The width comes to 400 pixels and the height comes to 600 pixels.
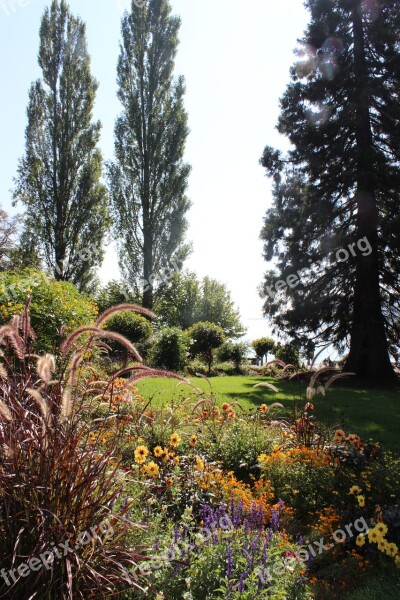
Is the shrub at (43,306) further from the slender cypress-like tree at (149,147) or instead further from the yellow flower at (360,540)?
the slender cypress-like tree at (149,147)

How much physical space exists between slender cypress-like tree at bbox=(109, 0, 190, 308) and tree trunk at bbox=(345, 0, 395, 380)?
396 inches

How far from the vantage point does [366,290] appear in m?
14.1

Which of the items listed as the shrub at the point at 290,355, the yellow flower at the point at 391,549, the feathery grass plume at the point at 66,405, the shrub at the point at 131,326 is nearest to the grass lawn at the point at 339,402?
the yellow flower at the point at 391,549

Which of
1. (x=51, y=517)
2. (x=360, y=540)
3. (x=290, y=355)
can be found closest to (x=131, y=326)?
(x=290, y=355)

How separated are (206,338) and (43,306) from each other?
1173 centimetres

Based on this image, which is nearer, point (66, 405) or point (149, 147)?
point (66, 405)

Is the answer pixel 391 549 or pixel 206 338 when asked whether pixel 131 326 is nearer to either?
pixel 206 338

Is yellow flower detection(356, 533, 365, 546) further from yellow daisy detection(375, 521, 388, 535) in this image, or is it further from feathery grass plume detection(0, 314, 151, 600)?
feathery grass plume detection(0, 314, 151, 600)

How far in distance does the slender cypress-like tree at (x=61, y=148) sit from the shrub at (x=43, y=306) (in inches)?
531

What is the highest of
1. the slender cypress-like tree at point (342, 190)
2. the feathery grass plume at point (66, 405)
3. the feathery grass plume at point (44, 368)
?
the slender cypress-like tree at point (342, 190)

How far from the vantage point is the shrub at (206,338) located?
19.5 metres

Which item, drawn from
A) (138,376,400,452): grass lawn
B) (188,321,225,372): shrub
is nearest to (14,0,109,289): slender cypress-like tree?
(188,321,225,372): shrub

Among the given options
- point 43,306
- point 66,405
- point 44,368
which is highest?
point 43,306

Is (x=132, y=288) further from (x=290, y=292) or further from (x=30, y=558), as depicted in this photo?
(x=30, y=558)
